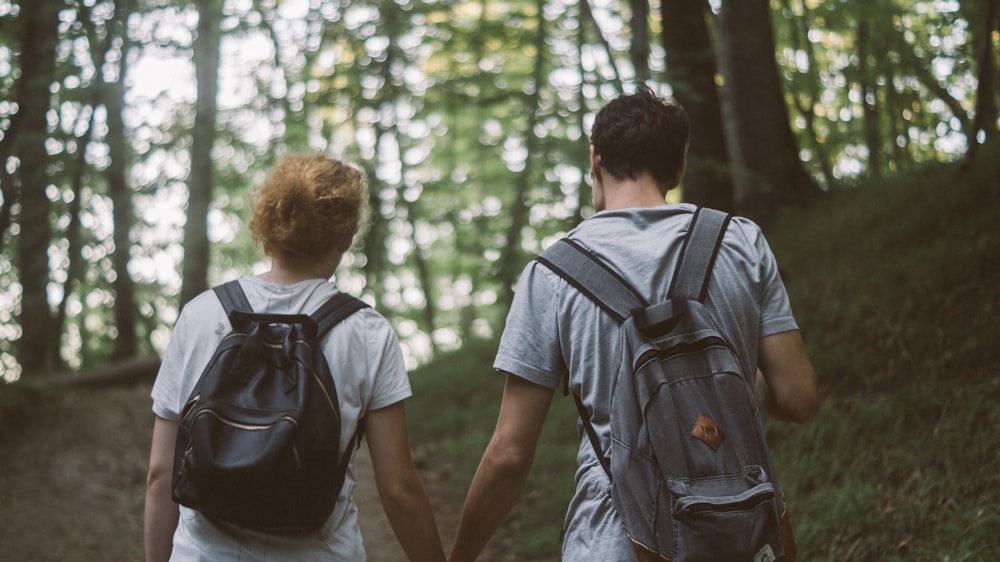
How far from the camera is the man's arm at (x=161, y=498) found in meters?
2.54

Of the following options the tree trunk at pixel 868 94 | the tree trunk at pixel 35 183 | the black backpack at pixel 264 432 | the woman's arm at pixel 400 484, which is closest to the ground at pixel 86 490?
the tree trunk at pixel 35 183

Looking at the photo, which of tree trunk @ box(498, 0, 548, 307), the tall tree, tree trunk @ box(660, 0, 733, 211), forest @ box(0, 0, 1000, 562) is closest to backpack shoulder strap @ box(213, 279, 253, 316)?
forest @ box(0, 0, 1000, 562)

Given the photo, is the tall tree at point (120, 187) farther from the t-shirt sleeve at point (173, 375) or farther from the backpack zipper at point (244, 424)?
the backpack zipper at point (244, 424)

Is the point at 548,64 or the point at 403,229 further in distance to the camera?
the point at 403,229

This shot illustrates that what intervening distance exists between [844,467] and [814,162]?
1036cm

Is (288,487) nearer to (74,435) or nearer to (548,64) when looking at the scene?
(74,435)

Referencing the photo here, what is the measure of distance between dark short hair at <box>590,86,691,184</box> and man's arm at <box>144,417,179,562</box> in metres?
1.45

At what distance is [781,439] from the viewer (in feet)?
19.9

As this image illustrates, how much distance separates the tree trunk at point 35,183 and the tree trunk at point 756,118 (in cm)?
757

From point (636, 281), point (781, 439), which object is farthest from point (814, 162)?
point (636, 281)

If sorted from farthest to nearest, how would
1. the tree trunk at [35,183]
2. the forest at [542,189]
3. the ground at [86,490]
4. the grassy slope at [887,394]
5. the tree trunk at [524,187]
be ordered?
1. the tree trunk at [524,187]
2. the tree trunk at [35,183]
3. the ground at [86,490]
4. the forest at [542,189]
5. the grassy slope at [887,394]

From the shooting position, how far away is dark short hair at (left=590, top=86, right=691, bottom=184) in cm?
235

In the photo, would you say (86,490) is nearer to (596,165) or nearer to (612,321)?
(596,165)

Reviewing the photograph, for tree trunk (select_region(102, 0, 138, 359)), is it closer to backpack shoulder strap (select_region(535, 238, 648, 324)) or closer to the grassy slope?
the grassy slope
